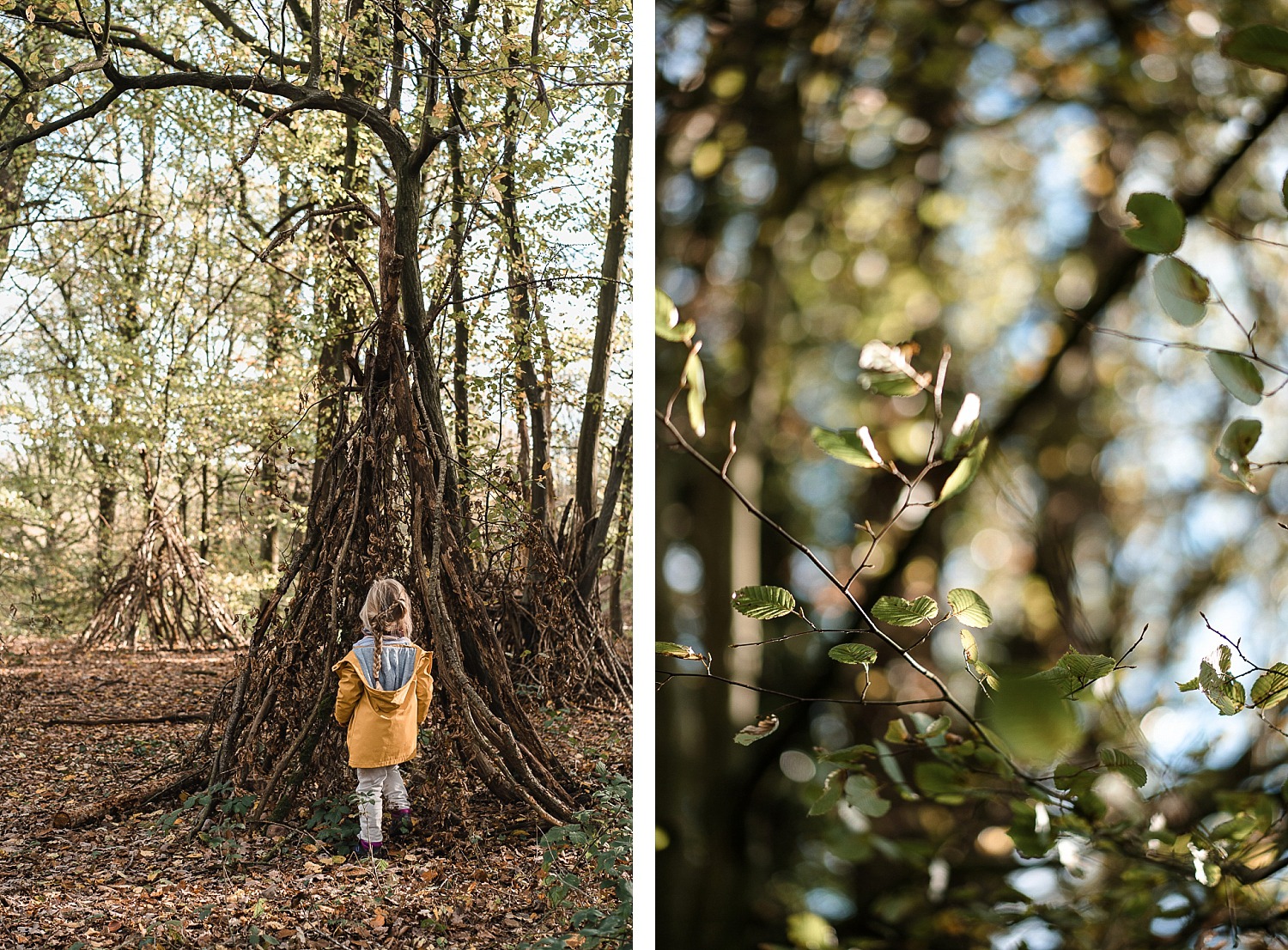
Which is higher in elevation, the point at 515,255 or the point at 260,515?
the point at 515,255

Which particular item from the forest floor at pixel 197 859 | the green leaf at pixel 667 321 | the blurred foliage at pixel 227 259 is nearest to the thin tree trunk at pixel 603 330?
the blurred foliage at pixel 227 259

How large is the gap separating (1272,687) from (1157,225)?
69 centimetres

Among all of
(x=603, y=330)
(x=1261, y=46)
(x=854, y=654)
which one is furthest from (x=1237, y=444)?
(x=603, y=330)

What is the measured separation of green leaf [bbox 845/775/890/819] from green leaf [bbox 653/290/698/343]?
2.23 feet

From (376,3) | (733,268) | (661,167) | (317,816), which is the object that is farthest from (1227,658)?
(376,3)

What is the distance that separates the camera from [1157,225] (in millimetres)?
894

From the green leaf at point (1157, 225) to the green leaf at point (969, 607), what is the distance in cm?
49

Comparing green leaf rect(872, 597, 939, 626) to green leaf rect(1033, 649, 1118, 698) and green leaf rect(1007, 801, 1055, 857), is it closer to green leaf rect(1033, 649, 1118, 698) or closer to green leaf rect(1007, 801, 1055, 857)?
green leaf rect(1033, 649, 1118, 698)

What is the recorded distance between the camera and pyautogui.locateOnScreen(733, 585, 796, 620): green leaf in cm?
116

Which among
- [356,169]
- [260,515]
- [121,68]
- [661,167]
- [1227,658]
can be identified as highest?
[121,68]

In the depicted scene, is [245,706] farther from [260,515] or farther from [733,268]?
[733,268]

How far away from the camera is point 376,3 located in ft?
6.38

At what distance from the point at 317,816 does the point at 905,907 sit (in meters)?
1.26

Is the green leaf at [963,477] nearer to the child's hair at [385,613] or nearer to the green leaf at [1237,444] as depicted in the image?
the green leaf at [1237,444]
